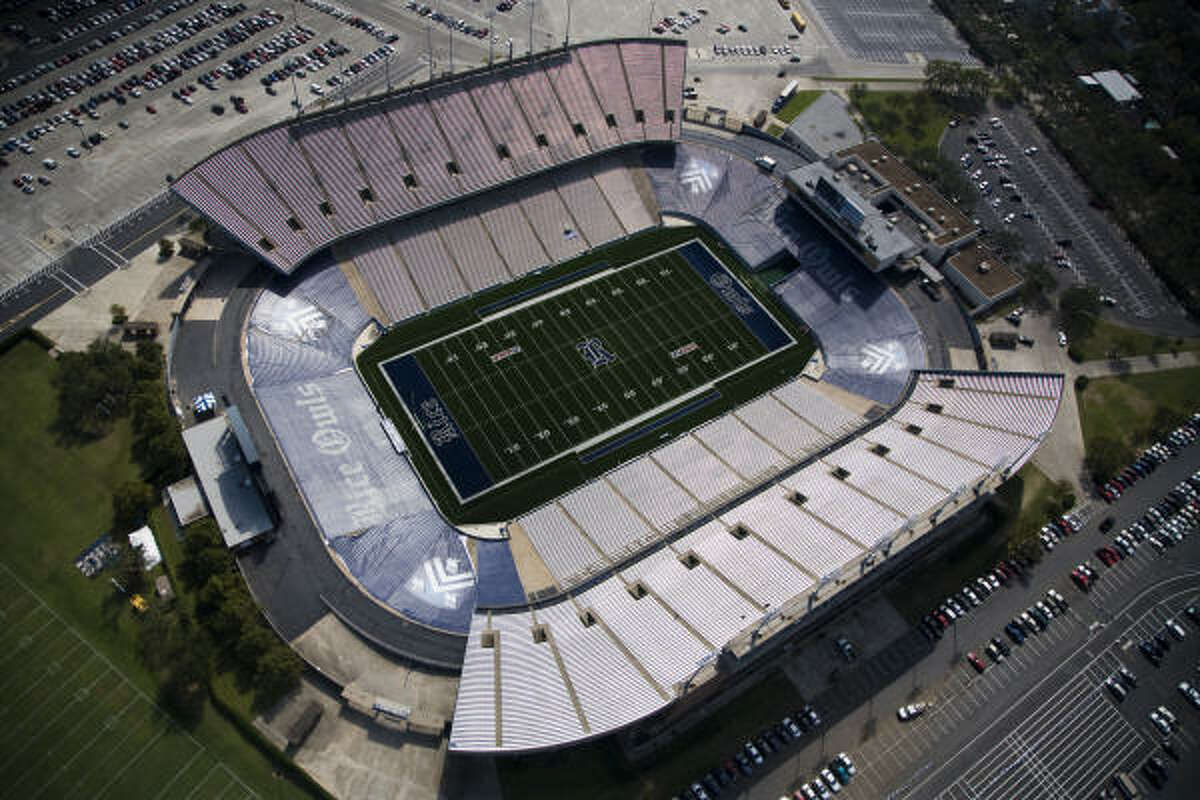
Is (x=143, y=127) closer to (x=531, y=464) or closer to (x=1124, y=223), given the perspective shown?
(x=531, y=464)

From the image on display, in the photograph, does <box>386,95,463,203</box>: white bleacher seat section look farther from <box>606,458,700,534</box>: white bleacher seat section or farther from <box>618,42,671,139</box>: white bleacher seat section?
<box>606,458,700,534</box>: white bleacher seat section

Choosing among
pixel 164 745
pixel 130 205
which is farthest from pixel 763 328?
pixel 130 205

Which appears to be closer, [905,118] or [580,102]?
[580,102]

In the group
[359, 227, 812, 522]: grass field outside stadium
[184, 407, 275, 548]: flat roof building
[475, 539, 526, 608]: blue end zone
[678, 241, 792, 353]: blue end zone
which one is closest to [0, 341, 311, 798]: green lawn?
[184, 407, 275, 548]: flat roof building

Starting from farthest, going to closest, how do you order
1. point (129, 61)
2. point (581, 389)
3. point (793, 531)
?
1. point (129, 61)
2. point (581, 389)
3. point (793, 531)

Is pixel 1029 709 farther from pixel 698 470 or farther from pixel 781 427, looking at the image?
pixel 698 470

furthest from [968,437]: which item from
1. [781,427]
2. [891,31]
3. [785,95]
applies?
[891,31]

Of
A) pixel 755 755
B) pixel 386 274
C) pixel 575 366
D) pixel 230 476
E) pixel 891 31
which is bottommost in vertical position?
pixel 755 755
